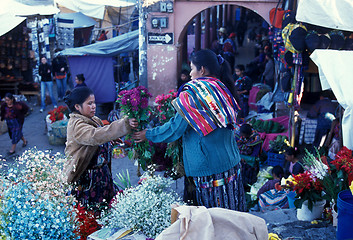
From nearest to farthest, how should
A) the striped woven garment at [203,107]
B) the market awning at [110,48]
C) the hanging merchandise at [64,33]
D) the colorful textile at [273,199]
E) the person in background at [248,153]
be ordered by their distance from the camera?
the striped woven garment at [203,107] < the colorful textile at [273,199] < the person in background at [248,153] < the market awning at [110,48] < the hanging merchandise at [64,33]

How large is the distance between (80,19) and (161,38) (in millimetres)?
7312

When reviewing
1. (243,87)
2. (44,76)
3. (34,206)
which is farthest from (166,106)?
(44,76)

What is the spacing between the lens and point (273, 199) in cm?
517

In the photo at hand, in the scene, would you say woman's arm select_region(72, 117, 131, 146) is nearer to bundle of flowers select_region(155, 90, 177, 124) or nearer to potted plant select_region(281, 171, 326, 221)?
bundle of flowers select_region(155, 90, 177, 124)

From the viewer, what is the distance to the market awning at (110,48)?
393 inches

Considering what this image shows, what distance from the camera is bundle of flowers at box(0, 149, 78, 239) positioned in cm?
208

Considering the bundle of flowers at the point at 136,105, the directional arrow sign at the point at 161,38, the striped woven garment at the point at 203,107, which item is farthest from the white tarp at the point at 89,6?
the striped woven garment at the point at 203,107

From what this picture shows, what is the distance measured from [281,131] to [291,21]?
2499 millimetres

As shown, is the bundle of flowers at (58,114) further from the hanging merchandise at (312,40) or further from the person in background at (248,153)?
the hanging merchandise at (312,40)

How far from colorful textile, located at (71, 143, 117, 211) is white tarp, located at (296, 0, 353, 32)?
11.6 feet

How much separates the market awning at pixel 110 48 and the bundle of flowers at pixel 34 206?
7935 mm

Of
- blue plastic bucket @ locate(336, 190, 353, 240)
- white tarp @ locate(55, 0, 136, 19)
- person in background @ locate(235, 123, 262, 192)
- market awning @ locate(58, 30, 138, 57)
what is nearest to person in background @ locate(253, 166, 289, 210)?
person in background @ locate(235, 123, 262, 192)

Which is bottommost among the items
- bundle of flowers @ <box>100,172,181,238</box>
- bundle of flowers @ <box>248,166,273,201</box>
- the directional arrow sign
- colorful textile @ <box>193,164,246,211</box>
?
bundle of flowers @ <box>248,166,273,201</box>

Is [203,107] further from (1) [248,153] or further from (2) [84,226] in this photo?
(1) [248,153]
